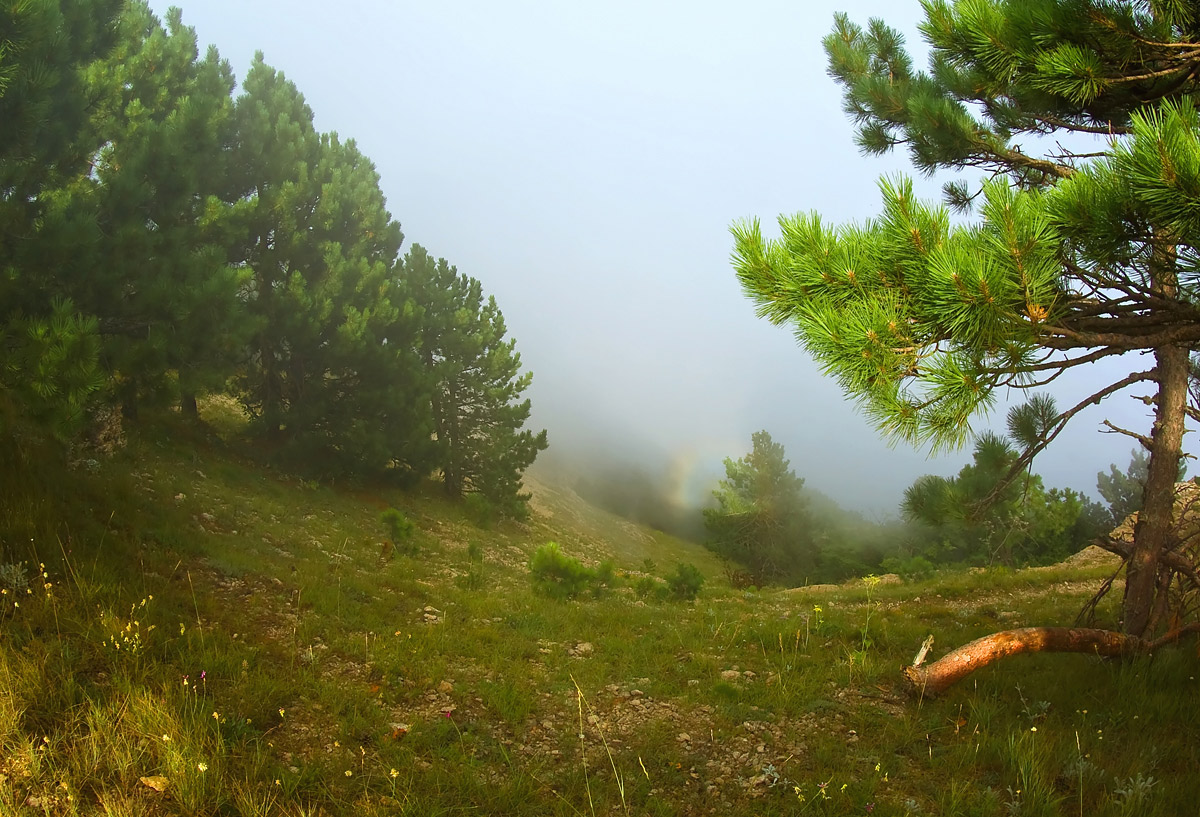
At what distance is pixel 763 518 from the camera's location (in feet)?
106

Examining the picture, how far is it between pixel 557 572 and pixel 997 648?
760 centimetres

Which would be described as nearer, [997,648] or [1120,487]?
[997,648]

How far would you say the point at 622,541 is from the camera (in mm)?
36750

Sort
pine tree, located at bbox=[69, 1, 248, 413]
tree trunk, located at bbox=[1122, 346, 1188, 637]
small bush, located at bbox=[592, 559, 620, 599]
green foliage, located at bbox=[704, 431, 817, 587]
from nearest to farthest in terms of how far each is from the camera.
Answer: tree trunk, located at bbox=[1122, 346, 1188, 637] → pine tree, located at bbox=[69, 1, 248, 413] → small bush, located at bbox=[592, 559, 620, 599] → green foliage, located at bbox=[704, 431, 817, 587]

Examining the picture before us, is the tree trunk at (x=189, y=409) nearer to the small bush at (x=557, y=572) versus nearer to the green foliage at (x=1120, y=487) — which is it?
the small bush at (x=557, y=572)

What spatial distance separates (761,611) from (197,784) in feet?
30.8

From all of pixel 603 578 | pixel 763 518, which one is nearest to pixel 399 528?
pixel 603 578

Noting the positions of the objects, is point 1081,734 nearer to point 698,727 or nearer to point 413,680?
point 698,727

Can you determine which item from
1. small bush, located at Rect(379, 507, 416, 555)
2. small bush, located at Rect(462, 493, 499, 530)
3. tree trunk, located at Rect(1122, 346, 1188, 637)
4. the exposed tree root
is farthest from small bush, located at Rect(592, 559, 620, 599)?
small bush, located at Rect(462, 493, 499, 530)

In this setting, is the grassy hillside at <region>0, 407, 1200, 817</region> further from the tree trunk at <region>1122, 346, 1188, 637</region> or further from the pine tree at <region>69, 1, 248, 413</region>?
the pine tree at <region>69, 1, 248, 413</region>

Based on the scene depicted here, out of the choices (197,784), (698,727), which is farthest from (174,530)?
(698,727)

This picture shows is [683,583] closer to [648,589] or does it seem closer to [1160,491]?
[648,589]

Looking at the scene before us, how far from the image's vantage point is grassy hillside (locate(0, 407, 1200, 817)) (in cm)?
349

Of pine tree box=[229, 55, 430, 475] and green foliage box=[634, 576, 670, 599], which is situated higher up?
pine tree box=[229, 55, 430, 475]
